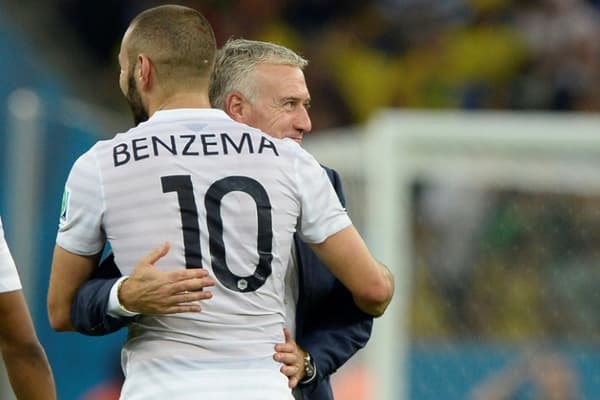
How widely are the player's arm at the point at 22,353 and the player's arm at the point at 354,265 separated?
2.59 feet

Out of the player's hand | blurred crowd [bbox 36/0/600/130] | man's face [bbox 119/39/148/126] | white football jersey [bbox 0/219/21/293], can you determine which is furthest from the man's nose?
blurred crowd [bbox 36/0/600/130]

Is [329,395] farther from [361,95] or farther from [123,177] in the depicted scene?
[361,95]

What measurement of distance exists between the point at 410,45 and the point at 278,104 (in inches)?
299

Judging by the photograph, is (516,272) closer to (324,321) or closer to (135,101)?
(324,321)

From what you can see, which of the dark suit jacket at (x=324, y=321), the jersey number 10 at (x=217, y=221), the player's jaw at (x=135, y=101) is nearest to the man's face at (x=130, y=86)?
the player's jaw at (x=135, y=101)

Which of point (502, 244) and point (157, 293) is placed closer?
point (157, 293)

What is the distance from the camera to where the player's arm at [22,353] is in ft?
11.9

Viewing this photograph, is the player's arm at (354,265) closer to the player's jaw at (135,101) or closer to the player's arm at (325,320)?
the player's arm at (325,320)

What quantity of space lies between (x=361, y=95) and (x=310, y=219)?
25.5 ft

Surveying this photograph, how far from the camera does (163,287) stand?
3098mm

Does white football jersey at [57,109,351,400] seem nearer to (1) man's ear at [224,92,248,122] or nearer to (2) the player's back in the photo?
(2) the player's back

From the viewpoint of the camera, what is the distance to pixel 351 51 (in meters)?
11.2

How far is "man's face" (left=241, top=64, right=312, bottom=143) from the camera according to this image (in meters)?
3.56

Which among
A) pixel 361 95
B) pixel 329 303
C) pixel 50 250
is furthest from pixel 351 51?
pixel 329 303
